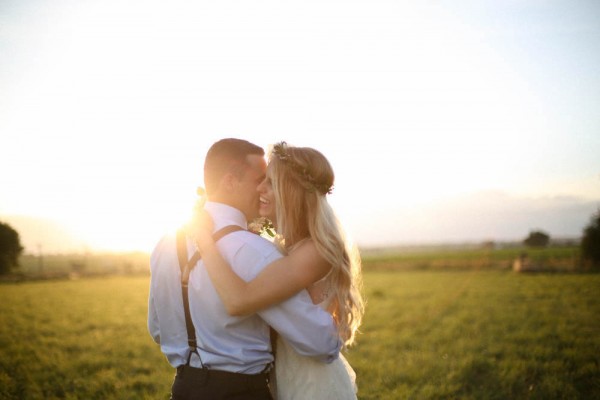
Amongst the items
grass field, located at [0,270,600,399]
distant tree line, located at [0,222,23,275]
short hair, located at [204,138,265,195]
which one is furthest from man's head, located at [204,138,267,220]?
distant tree line, located at [0,222,23,275]

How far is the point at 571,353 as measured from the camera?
381 inches

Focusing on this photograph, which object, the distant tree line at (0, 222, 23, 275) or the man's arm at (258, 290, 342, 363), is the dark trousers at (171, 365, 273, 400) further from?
the distant tree line at (0, 222, 23, 275)

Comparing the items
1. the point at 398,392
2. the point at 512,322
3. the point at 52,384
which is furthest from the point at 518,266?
the point at 52,384

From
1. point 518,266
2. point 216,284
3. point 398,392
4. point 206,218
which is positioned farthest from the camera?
point 518,266

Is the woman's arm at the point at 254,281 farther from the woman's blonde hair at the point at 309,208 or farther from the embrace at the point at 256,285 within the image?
the woman's blonde hair at the point at 309,208

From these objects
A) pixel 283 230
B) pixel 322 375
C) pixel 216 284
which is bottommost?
pixel 322 375

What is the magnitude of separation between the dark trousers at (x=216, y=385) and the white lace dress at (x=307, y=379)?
35 centimetres

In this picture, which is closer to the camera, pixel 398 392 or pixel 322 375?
pixel 322 375

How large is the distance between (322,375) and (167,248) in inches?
53.9

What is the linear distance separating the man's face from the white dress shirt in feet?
0.77

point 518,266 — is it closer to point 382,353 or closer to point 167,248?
point 382,353

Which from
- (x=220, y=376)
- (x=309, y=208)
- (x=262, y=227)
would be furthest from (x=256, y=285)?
(x=262, y=227)

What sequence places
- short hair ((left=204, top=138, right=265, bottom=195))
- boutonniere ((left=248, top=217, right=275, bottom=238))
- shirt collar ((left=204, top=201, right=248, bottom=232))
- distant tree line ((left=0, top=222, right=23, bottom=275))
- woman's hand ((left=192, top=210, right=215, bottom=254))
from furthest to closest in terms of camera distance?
1. distant tree line ((left=0, top=222, right=23, bottom=275))
2. boutonniere ((left=248, top=217, right=275, bottom=238))
3. short hair ((left=204, top=138, right=265, bottom=195))
4. shirt collar ((left=204, top=201, right=248, bottom=232))
5. woman's hand ((left=192, top=210, right=215, bottom=254))

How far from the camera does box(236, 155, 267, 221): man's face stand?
3.11 metres
